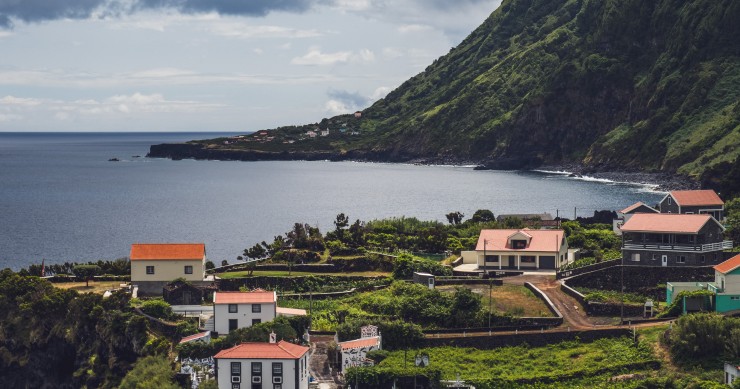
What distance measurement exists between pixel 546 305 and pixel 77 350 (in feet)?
99.3

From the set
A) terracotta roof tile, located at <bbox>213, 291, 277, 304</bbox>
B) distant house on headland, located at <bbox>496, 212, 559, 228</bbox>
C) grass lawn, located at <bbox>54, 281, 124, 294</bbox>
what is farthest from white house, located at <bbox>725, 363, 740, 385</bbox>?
distant house on headland, located at <bbox>496, 212, 559, 228</bbox>

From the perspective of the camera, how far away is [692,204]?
95.3 meters

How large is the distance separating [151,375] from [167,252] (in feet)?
64.8

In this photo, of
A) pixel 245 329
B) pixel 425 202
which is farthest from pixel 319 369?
pixel 425 202

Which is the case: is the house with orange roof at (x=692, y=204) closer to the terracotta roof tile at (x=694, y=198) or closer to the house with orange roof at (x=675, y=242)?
the terracotta roof tile at (x=694, y=198)

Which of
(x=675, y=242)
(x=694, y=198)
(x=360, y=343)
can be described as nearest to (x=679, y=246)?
(x=675, y=242)

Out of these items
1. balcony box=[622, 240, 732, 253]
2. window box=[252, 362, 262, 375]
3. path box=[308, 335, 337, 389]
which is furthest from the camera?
balcony box=[622, 240, 732, 253]

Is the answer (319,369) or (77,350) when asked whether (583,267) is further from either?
(77,350)

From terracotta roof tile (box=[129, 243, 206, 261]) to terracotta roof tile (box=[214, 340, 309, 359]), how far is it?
2037cm

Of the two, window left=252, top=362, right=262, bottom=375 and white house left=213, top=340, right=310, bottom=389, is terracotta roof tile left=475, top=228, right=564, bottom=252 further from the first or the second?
window left=252, top=362, right=262, bottom=375

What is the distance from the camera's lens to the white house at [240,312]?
223 ft

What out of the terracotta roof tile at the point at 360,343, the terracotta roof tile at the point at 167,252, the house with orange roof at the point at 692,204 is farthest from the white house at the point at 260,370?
the house with orange roof at the point at 692,204

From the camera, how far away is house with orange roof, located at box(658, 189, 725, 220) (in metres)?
95.2

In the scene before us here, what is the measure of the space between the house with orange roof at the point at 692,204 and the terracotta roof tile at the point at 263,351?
47359 mm
